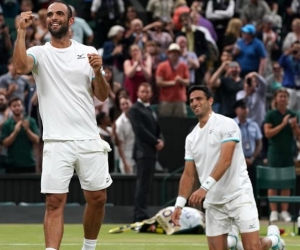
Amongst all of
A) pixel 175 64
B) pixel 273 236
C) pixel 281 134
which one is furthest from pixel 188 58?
pixel 273 236

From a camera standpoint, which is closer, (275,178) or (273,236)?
(273,236)

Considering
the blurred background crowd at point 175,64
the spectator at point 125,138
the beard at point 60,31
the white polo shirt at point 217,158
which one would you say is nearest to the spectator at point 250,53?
the blurred background crowd at point 175,64

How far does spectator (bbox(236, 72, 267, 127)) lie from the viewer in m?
21.6

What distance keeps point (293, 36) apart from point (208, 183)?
14.5 m

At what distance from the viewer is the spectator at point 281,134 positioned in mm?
19062

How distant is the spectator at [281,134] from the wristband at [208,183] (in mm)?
8648

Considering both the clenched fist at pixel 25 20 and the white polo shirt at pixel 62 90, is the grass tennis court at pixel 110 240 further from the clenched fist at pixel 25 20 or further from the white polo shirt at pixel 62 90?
the clenched fist at pixel 25 20

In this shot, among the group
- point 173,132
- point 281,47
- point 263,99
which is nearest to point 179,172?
point 173,132

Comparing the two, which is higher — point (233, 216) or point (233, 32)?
point (233, 32)

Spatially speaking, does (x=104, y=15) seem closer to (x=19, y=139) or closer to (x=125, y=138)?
(x=125, y=138)

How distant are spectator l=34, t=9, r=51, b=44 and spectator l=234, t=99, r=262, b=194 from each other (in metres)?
4.23

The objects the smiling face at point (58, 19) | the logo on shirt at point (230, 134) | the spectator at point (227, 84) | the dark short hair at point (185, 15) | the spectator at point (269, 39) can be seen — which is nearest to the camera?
the smiling face at point (58, 19)

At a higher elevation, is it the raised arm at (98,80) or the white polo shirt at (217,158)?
the raised arm at (98,80)

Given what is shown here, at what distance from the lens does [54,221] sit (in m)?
10.1
